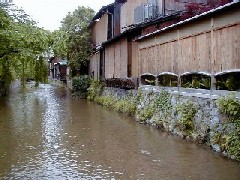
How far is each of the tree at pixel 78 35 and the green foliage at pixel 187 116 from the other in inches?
1074

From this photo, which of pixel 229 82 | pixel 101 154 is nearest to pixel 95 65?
pixel 101 154

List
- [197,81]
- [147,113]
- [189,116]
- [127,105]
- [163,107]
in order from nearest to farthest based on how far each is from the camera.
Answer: [189,116] < [197,81] < [163,107] < [147,113] < [127,105]

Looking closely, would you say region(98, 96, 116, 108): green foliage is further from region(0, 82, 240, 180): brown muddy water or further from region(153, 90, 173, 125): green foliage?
region(153, 90, 173, 125): green foliage

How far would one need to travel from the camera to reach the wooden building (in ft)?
36.6

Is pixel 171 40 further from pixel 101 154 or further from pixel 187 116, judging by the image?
pixel 101 154

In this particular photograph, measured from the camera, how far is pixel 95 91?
1194 inches

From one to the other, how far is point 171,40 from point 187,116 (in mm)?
3923

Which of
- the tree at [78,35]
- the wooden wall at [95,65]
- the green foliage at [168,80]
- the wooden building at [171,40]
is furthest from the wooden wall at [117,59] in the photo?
the tree at [78,35]

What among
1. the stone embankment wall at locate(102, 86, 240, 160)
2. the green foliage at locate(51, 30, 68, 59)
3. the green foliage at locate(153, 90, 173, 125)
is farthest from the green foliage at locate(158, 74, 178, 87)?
the green foliage at locate(51, 30, 68, 59)

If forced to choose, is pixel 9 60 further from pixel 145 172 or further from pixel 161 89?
pixel 145 172

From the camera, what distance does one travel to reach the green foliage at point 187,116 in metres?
13.1

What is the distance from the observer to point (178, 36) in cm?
1477

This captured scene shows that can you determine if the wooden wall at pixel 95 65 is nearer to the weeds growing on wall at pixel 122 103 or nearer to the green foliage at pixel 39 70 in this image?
the weeds growing on wall at pixel 122 103

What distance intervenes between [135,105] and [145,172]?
414 inches
